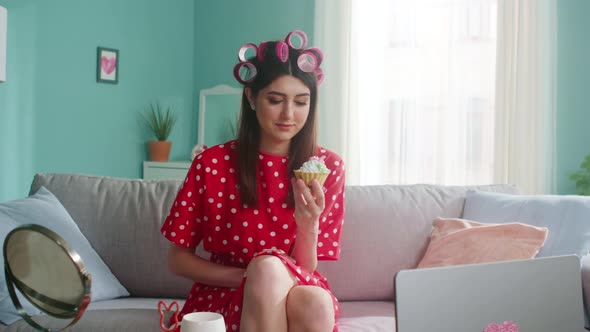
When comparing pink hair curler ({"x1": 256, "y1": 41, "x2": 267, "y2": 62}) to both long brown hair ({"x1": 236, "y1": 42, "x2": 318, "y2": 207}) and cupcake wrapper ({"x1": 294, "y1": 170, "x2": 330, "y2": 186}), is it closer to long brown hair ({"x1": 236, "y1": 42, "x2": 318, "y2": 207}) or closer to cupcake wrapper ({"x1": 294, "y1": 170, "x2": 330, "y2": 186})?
long brown hair ({"x1": 236, "y1": 42, "x2": 318, "y2": 207})

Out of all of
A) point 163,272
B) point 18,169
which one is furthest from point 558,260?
point 18,169

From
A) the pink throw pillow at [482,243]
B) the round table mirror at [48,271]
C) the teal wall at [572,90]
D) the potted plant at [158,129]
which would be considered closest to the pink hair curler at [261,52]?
the pink throw pillow at [482,243]

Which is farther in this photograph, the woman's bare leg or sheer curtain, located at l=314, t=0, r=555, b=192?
sheer curtain, located at l=314, t=0, r=555, b=192

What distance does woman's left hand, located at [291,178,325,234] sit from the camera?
1.72 m

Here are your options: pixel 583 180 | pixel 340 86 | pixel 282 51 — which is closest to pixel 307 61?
pixel 282 51

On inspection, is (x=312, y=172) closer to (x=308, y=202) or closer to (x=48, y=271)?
(x=308, y=202)

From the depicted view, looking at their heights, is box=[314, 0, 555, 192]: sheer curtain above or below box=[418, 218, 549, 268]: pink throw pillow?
above

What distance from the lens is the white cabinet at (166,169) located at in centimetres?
526

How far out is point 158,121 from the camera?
18.2 ft

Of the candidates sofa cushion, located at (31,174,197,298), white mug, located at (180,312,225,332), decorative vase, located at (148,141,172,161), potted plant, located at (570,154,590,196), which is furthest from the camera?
decorative vase, located at (148,141,172,161)

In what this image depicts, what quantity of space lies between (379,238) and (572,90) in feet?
7.30

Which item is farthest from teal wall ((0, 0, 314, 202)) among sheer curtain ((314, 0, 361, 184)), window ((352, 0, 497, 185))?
window ((352, 0, 497, 185))

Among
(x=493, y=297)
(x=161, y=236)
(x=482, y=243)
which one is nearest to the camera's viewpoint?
(x=493, y=297)

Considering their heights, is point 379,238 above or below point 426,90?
below
